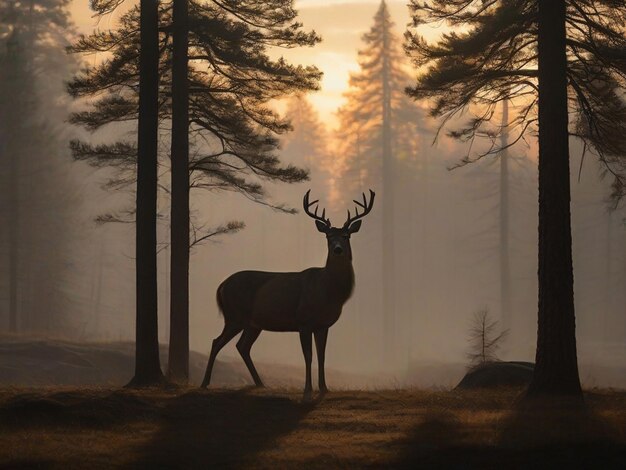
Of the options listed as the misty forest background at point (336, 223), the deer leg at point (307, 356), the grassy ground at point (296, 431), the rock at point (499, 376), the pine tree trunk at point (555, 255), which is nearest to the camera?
the grassy ground at point (296, 431)

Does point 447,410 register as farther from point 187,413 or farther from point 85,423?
point 85,423

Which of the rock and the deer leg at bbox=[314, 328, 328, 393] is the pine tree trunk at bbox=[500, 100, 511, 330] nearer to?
the rock

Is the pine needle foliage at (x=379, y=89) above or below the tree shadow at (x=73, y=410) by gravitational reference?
above

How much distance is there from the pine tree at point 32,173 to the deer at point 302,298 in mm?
22934

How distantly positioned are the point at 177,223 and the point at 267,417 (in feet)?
24.5

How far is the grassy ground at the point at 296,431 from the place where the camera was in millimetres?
9617

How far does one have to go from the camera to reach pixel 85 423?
458 inches

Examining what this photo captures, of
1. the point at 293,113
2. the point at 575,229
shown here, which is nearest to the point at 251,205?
the point at 293,113

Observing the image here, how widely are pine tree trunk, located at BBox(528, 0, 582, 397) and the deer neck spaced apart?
331 cm

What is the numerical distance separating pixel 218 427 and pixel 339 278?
4244 mm

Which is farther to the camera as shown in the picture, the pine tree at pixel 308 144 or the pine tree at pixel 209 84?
the pine tree at pixel 308 144

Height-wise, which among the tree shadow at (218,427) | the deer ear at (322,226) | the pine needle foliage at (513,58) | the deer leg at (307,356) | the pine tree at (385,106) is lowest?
the tree shadow at (218,427)

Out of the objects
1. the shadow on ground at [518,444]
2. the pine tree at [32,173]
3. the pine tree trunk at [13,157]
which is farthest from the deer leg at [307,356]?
the pine tree trunk at [13,157]

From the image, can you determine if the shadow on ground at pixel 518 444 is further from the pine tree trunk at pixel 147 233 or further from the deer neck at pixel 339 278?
the pine tree trunk at pixel 147 233
